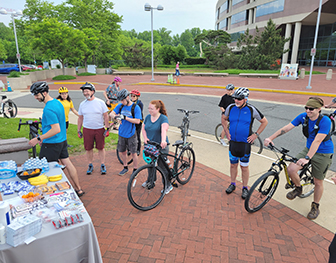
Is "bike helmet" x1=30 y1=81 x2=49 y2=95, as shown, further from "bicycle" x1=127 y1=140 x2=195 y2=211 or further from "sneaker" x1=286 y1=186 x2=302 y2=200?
"sneaker" x1=286 y1=186 x2=302 y2=200

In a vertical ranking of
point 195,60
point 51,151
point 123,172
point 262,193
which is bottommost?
point 123,172

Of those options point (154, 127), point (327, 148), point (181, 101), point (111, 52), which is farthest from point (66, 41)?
point (327, 148)

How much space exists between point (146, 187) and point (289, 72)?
28.0 m

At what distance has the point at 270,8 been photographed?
42656 millimetres

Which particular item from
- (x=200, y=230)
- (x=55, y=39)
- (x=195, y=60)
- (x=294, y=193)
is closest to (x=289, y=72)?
(x=195, y=60)

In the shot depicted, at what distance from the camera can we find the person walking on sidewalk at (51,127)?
4.02 m

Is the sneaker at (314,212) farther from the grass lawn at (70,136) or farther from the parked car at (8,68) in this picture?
the parked car at (8,68)

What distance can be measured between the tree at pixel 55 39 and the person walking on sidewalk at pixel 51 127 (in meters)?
27.1

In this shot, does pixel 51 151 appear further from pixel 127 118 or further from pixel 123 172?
pixel 123 172

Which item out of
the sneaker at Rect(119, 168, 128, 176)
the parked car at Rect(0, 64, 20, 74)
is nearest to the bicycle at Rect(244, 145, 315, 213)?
the sneaker at Rect(119, 168, 128, 176)

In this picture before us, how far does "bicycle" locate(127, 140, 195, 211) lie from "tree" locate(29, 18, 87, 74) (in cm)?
2763

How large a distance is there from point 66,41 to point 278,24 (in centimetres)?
3356

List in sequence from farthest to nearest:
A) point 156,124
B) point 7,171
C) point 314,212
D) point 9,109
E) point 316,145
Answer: point 9,109 → point 156,124 → point 314,212 → point 316,145 → point 7,171

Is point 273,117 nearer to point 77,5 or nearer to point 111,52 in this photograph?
point 111,52
